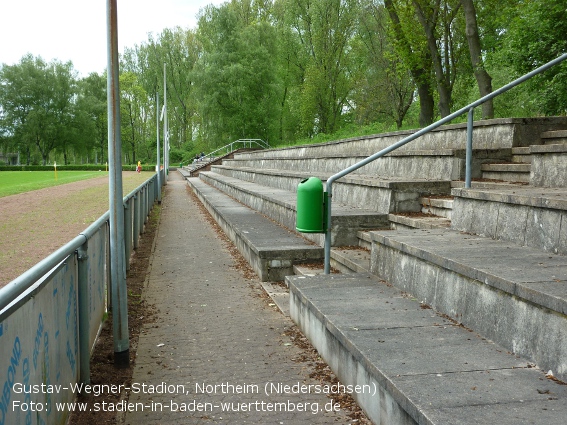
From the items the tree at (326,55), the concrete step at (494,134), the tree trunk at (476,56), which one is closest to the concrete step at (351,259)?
the concrete step at (494,134)

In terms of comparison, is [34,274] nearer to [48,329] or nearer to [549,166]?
[48,329]

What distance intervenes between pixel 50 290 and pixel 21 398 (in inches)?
31.6

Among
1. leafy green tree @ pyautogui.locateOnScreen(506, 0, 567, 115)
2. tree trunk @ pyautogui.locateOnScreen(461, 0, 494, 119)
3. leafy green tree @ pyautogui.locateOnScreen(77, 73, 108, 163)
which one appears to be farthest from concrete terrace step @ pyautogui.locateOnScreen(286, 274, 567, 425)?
leafy green tree @ pyautogui.locateOnScreen(77, 73, 108, 163)

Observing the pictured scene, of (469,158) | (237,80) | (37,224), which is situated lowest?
(37,224)

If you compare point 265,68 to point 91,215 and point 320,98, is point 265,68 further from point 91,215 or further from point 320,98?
point 91,215

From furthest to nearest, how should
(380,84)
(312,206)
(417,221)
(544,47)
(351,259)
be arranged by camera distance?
1. (380,84)
2. (544,47)
3. (351,259)
4. (417,221)
5. (312,206)

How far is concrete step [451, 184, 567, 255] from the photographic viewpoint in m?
4.37

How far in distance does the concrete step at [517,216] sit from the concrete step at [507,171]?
0.73m

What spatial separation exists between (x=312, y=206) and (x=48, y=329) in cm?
327

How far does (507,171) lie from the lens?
23.0ft

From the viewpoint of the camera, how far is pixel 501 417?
2.71m

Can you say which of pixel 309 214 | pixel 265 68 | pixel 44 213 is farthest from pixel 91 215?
pixel 265 68

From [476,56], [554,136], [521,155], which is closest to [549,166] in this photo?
[521,155]

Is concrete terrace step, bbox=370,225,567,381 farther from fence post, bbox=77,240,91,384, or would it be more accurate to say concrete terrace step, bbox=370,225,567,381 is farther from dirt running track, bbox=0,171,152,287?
dirt running track, bbox=0,171,152,287
